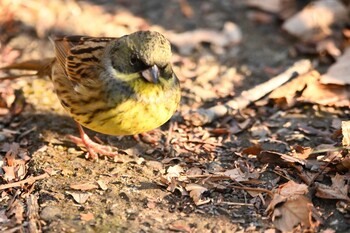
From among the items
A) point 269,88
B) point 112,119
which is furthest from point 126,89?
point 269,88

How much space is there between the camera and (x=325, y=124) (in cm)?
552

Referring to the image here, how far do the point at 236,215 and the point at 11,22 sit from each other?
3.79 metres

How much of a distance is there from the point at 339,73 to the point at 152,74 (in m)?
2.37

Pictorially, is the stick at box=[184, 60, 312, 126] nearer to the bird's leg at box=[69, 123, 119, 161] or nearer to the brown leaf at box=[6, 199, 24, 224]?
the bird's leg at box=[69, 123, 119, 161]

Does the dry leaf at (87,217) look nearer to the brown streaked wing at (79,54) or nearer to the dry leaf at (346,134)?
the brown streaked wing at (79,54)

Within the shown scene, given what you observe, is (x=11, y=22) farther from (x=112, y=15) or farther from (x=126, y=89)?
(x=126, y=89)

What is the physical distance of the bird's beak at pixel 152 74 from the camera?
14.5 feet

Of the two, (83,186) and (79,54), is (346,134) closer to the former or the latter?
(83,186)

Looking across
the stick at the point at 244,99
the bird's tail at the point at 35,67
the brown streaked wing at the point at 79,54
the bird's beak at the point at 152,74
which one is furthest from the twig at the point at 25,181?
the stick at the point at 244,99

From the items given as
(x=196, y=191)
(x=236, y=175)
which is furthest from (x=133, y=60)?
(x=236, y=175)

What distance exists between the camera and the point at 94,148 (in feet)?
16.8

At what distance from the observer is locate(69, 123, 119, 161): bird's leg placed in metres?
5.09

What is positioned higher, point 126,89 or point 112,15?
point 126,89

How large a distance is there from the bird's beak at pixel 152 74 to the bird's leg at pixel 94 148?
91 cm
